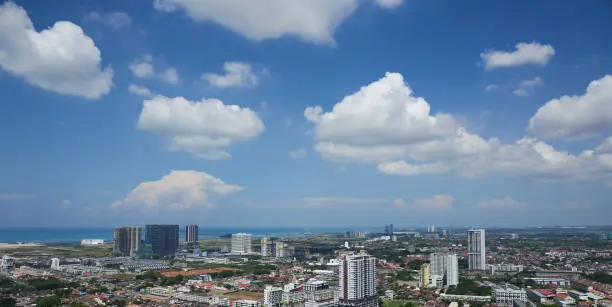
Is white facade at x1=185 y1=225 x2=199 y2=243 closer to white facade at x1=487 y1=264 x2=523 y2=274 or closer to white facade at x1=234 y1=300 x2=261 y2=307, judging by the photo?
white facade at x1=487 y1=264 x2=523 y2=274

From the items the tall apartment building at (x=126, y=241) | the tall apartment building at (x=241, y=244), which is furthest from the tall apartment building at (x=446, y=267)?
the tall apartment building at (x=126, y=241)

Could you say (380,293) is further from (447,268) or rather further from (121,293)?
(121,293)

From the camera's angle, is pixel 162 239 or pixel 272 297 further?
pixel 162 239

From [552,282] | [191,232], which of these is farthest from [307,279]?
[191,232]

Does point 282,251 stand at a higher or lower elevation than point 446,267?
lower

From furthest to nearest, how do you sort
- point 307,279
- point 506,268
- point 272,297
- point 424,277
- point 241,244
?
point 241,244 < point 506,268 < point 307,279 < point 424,277 < point 272,297

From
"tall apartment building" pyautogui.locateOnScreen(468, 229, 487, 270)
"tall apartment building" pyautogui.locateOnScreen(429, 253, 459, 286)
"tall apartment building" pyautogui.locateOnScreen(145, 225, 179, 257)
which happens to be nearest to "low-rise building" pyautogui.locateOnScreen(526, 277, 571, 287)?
"tall apartment building" pyautogui.locateOnScreen(429, 253, 459, 286)

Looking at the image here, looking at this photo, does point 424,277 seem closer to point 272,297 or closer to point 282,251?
point 272,297
